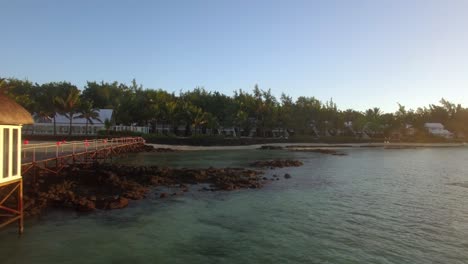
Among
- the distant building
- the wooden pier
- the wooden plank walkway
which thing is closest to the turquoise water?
the wooden pier

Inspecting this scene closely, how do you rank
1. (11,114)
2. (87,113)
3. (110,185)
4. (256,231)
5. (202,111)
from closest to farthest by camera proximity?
1. (11,114)
2. (256,231)
3. (110,185)
4. (87,113)
5. (202,111)

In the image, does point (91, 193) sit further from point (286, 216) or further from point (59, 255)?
point (286, 216)

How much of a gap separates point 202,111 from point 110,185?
217 feet

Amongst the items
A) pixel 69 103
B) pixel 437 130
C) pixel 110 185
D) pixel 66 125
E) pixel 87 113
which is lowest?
pixel 110 185

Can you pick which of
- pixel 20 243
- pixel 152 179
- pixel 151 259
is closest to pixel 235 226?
pixel 151 259

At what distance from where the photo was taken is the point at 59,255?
12242 millimetres

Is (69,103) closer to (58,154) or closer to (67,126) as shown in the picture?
(67,126)

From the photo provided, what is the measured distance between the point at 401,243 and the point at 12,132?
1465 cm

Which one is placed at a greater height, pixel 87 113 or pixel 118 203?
pixel 87 113

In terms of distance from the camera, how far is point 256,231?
1556 cm

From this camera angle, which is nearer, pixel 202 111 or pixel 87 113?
pixel 87 113

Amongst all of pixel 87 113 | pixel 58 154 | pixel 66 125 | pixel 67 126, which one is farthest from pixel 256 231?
pixel 66 125

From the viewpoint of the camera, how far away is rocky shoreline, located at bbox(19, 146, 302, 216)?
18516 mm

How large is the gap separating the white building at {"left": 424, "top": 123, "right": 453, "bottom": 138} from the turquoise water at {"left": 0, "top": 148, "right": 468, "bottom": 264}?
108 metres
